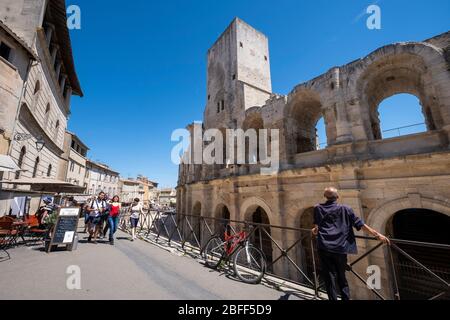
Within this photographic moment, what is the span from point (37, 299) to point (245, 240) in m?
3.90

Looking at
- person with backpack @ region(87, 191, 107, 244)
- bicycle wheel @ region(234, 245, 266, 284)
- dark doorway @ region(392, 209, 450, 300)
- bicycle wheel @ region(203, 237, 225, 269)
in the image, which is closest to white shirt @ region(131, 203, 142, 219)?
person with backpack @ region(87, 191, 107, 244)

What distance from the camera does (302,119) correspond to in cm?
1160

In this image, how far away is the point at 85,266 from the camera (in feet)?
15.7

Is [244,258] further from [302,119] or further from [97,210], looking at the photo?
[302,119]

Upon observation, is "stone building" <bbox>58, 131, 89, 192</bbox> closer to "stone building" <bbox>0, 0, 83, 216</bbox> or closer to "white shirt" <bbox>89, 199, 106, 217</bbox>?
"stone building" <bbox>0, 0, 83, 216</bbox>

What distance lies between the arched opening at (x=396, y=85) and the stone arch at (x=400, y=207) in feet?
8.69

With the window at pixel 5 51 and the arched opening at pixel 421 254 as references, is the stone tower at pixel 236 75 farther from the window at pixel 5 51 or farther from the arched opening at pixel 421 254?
the window at pixel 5 51

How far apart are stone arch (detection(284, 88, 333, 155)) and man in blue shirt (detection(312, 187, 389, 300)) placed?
745 centimetres

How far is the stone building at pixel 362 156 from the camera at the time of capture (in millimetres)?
6617

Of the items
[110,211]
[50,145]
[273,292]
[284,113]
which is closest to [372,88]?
[284,113]

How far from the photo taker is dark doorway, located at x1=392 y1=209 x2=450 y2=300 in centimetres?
725

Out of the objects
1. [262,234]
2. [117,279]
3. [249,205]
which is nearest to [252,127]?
[249,205]

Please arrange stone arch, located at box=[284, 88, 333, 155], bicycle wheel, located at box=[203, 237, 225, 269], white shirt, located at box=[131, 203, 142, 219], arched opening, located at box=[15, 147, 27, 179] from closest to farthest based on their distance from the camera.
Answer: bicycle wheel, located at box=[203, 237, 225, 269]
white shirt, located at box=[131, 203, 142, 219]
arched opening, located at box=[15, 147, 27, 179]
stone arch, located at box=[284, 88, 333, 155]
